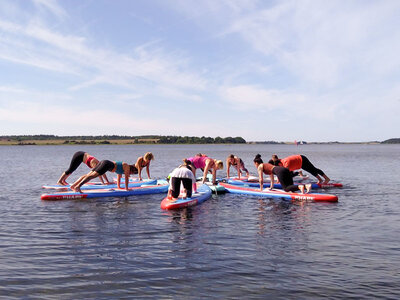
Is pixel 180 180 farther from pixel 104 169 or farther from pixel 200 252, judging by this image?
pixel 200 252

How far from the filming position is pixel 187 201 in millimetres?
16234

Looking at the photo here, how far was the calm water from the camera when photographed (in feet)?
24.2

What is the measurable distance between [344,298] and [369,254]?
3.13m

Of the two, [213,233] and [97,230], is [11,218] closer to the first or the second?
[97,230]

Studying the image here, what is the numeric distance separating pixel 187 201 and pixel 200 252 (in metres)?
6.55

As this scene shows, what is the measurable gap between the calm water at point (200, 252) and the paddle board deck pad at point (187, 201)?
384 mm

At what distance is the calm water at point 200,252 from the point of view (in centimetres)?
739

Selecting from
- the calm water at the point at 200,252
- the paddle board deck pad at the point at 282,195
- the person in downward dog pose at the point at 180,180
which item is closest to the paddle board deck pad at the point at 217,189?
the paddle board deck pad at the point at 282,195

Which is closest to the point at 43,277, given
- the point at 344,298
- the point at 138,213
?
the point at 344,298

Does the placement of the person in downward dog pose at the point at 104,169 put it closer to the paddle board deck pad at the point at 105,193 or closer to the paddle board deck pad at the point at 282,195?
the paddle board deck pad at the point at 105,193

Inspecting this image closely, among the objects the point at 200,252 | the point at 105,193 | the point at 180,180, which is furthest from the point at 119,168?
the point at 200,252

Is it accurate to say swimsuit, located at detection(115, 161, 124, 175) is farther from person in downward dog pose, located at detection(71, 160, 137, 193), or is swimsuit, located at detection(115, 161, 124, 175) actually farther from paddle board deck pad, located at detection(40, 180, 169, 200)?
paddle board deck pad, located at detection(40, 180, 169, 200)

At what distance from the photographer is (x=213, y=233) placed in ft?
38.7

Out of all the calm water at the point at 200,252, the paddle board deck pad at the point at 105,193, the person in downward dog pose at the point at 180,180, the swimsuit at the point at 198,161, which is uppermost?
the swimsuit at the point at 198,161
